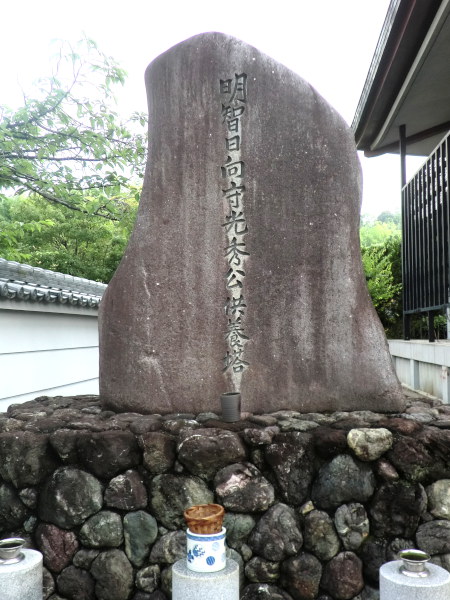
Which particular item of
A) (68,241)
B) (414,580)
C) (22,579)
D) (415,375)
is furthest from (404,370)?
(68,241)

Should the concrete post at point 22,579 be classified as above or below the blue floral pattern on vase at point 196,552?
below

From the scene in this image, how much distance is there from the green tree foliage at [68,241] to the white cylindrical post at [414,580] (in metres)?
15.0

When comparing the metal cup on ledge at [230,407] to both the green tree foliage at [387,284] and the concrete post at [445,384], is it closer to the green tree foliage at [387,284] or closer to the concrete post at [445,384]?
the concrete post at [445,384]

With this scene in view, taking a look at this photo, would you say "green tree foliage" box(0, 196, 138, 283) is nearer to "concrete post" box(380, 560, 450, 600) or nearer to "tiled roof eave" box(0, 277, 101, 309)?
"tiled roof eave" box(0, 277, 101, 309)

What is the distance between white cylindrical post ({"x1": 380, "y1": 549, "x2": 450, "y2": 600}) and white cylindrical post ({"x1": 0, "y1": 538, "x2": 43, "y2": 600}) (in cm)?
→ 178

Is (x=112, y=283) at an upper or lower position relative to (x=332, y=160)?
lower

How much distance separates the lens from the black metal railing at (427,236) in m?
6.99

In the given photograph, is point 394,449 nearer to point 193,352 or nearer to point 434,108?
point 193,352

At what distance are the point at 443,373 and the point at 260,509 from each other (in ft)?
14.2

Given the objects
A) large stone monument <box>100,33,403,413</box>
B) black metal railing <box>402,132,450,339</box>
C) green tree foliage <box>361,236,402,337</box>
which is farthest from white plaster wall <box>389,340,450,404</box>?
green tree foliage <box>361,236,402,337</box>

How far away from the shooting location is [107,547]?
3203mm

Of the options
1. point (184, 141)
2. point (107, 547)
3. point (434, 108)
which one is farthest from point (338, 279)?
point (434, 108)

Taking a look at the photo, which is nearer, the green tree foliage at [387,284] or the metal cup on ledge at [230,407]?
the metal cup on ledge at [230,407]

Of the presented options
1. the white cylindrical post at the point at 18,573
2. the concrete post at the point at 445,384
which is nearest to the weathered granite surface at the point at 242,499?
the white cylindrical post at the point at 18,573
